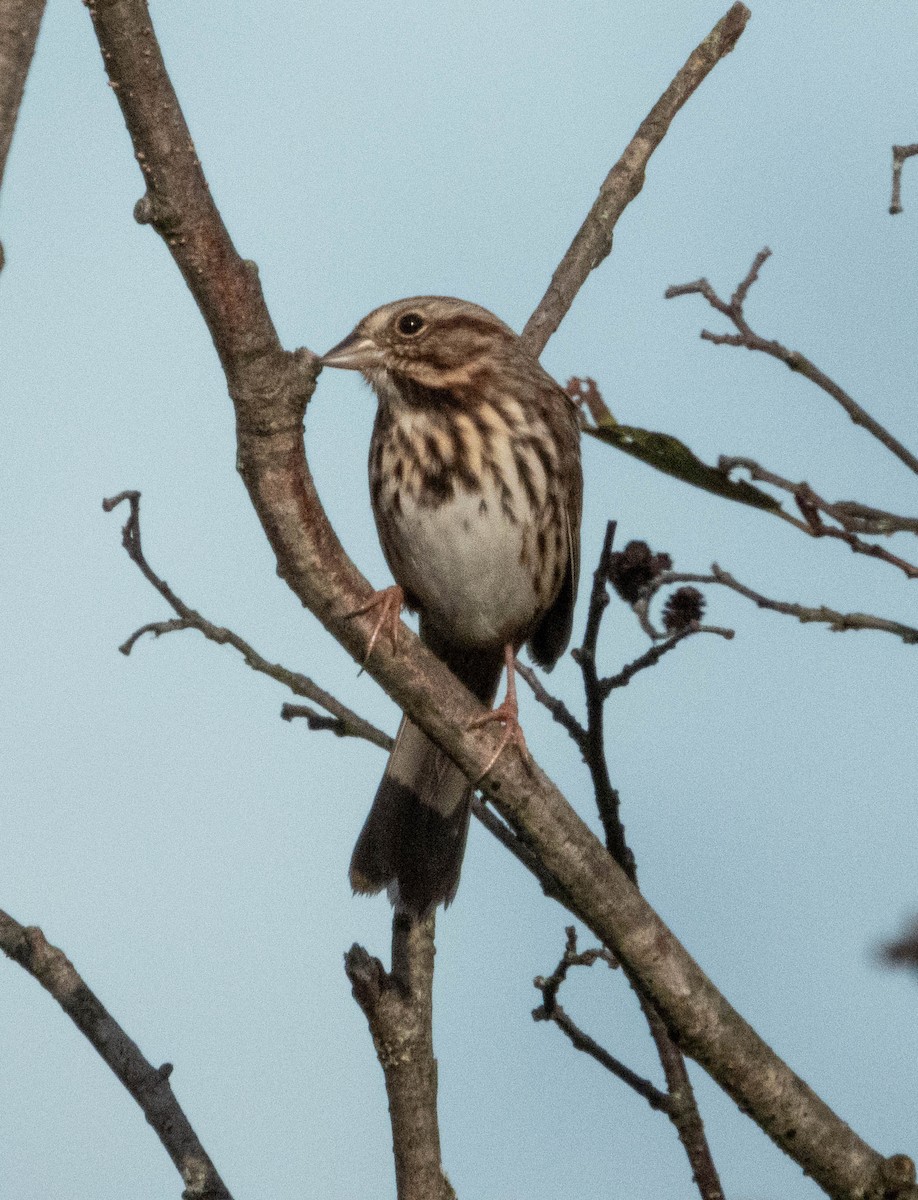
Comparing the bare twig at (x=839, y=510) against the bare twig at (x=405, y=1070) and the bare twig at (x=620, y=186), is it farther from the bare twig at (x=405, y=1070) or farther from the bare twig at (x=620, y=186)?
the bare twig at (x=620, y=186)

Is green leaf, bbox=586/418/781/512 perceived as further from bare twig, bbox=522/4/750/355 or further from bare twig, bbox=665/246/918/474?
bare twig, bbox=522/4/750/355

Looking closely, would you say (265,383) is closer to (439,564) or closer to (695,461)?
(695,461)

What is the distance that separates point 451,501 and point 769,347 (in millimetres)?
1594

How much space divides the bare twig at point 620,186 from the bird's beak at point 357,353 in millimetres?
648

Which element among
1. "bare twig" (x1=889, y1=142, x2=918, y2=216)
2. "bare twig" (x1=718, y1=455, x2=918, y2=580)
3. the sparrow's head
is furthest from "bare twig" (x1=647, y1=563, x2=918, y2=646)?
the sparrow's head

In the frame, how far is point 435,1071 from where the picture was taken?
13.1 feet

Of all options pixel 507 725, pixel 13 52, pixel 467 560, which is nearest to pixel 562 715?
pixel 507 725

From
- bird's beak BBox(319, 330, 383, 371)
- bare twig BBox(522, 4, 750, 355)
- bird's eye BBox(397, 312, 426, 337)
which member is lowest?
bird's beak BBox(319, 330, 383, 371)

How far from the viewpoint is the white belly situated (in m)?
4.87

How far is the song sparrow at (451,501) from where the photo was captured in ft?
16.0

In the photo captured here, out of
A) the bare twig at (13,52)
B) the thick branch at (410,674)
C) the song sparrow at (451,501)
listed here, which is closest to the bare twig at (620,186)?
the song sparrow at (451,501)

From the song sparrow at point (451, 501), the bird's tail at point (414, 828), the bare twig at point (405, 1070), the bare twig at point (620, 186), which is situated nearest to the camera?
the bare twig at point (405, 1070)

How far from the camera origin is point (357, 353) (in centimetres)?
505

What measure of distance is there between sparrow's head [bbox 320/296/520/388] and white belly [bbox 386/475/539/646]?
43cm
